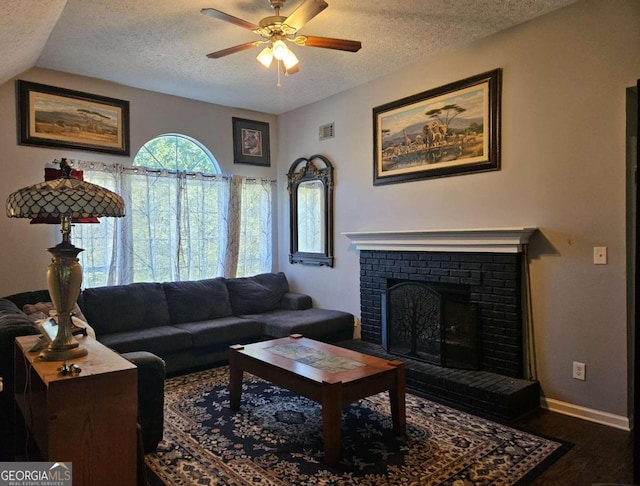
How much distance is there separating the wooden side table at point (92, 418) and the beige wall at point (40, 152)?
2.85 metres

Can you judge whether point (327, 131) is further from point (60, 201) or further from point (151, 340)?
point (60, 201)

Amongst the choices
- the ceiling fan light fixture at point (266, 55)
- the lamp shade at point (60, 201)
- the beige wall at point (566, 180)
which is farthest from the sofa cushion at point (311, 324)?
the lamp shade at point (60, 201)

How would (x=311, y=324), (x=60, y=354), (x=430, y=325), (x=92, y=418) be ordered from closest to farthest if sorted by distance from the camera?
(x=92, y=418)
(x=60, y=354)
(x=430, y=325)
(x=311, y=324)

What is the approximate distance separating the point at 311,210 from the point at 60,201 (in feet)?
13.0

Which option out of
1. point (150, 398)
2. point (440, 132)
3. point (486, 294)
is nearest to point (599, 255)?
point (486, 294)

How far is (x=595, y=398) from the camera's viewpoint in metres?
3.11

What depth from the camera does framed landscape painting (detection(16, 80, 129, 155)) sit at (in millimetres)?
4133

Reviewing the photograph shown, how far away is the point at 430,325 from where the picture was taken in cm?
400

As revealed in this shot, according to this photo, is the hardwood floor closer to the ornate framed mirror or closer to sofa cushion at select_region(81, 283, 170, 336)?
the ornate framed mirror

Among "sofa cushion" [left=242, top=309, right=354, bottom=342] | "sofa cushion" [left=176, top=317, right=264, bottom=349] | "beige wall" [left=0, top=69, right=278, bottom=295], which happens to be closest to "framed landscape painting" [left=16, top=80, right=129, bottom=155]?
"beige wall" [left=0, top=69, right=278, bottom=295]

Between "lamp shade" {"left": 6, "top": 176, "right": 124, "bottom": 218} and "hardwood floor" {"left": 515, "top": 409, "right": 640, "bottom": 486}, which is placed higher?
"lamp shade" {"left": 6, "top": 176, "right": 124, "bottom": 218}

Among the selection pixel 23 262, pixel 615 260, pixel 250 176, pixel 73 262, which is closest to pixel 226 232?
pixel 250 176

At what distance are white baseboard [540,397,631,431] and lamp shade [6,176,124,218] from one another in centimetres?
333

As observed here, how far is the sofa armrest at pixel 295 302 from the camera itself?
17.6 feet
